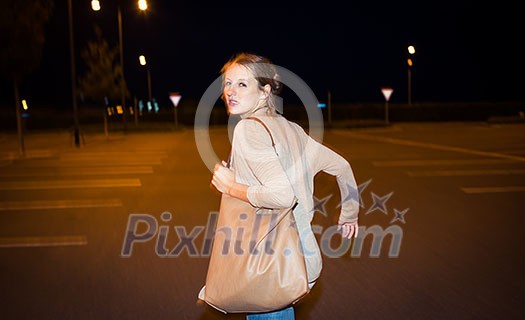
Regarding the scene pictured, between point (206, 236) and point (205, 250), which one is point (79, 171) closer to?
point (206, 236)

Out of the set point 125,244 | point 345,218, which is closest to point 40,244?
point 125,244

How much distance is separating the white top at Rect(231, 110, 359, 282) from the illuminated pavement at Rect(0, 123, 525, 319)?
2.45 metres

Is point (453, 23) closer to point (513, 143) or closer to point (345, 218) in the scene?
point (513, 143)

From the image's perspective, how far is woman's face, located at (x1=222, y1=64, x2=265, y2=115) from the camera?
329 cm

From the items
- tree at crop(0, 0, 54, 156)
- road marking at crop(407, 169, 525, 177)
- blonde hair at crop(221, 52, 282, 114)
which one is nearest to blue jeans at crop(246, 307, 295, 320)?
blonde hair at crop(221, 52, 282, 114)

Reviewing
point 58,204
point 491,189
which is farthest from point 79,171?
point 491,189

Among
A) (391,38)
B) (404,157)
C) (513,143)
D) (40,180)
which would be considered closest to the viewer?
Answer: (40,180)

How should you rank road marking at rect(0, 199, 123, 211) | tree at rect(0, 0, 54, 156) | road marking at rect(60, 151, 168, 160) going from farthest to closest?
tree at rect(0, 0, 54, 156), road marking at rect(60, 151, 168, 160), road marking at rect(0, 199, 123, 211)

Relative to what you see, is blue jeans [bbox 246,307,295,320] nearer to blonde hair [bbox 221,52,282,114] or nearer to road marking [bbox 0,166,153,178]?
blonde hair [bbox 221,52,282,114]

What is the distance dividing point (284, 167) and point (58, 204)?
9666 mm

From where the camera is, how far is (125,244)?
858 cm

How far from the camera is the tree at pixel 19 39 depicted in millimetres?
23016

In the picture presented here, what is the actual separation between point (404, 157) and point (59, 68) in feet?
227

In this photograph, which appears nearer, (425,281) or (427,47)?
(425,281)
